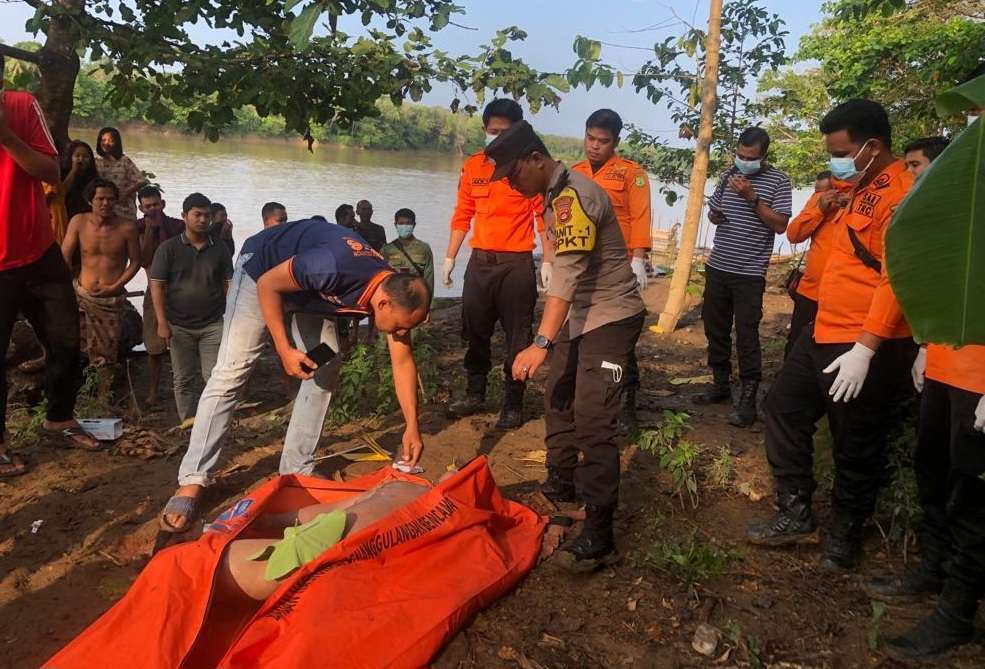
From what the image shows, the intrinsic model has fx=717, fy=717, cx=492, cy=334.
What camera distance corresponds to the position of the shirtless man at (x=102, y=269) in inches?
196

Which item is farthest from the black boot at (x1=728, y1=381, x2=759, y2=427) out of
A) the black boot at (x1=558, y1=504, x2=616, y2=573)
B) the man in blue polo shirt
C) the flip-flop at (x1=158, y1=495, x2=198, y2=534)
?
the flip-flop at (x1=158, y1=495, x2=198, y2=534)

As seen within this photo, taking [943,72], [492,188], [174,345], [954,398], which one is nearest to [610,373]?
[954,398]

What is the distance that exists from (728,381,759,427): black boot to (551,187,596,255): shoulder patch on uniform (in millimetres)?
2267

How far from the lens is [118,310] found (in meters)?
5.14

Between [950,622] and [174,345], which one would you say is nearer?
[950,622]

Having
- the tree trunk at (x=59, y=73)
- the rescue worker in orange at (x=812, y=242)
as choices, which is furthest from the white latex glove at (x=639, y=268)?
the tree trunk at (x=59, y=73)

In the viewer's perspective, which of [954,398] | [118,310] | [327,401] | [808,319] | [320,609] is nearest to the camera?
[320,609]

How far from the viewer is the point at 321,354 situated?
3.39m

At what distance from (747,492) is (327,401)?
6.97ft

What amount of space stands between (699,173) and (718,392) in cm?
294

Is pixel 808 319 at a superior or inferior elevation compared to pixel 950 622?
superior

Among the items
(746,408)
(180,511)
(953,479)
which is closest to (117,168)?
(180,511)

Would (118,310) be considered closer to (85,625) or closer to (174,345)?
(174,345)

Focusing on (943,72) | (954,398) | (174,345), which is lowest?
(174,345)
